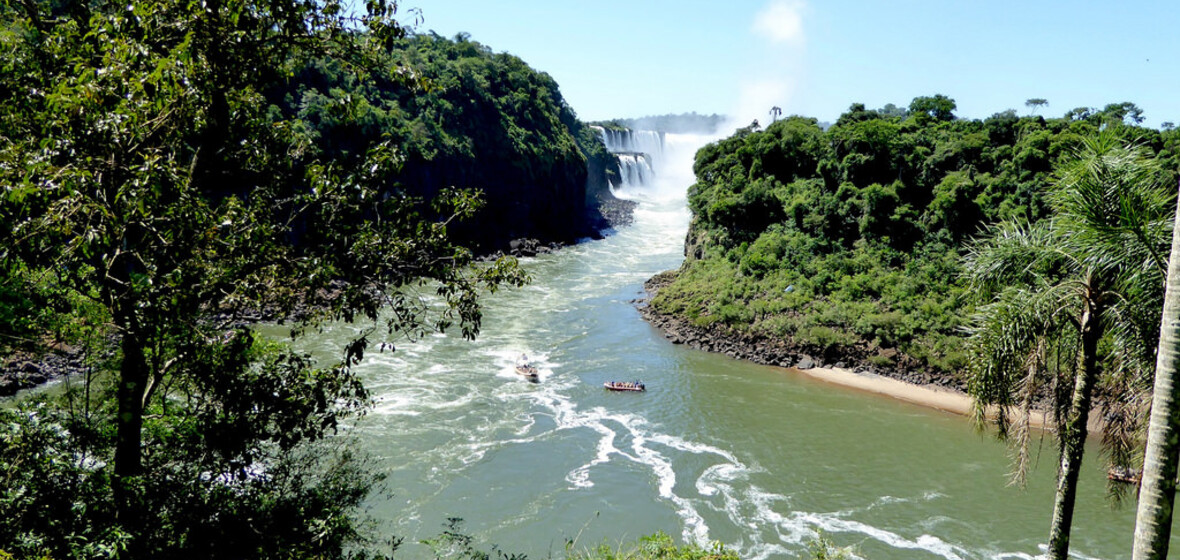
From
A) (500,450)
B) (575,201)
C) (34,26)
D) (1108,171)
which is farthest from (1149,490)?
(575,201)

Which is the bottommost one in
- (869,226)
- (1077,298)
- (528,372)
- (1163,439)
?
(528,372)

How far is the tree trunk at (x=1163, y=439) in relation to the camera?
15.9 feet

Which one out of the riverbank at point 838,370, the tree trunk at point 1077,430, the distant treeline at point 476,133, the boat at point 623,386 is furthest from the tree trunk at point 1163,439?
the distant treeline at point 476,133

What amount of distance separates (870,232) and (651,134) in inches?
3084

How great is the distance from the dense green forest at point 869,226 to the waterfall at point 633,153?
61274 millimetres

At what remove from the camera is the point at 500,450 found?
19781 millimetres

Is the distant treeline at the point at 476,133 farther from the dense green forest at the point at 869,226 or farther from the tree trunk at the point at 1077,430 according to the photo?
the tree trunk at the point at 1077,430

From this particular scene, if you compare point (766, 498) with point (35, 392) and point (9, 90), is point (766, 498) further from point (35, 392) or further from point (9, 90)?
point (35, 392)

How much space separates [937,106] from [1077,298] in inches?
1784

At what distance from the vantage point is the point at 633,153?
108688mm

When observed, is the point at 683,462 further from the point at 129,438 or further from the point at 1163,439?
the point at 129,438

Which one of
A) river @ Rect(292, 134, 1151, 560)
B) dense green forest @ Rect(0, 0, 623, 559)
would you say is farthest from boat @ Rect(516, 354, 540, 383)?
dense green forest @ Rect(0, 0, 623, 559)

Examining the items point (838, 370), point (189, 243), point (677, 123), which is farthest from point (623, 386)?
point (677, 123)

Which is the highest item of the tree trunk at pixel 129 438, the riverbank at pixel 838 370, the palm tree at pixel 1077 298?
the palm tree at pixel 1077 298
